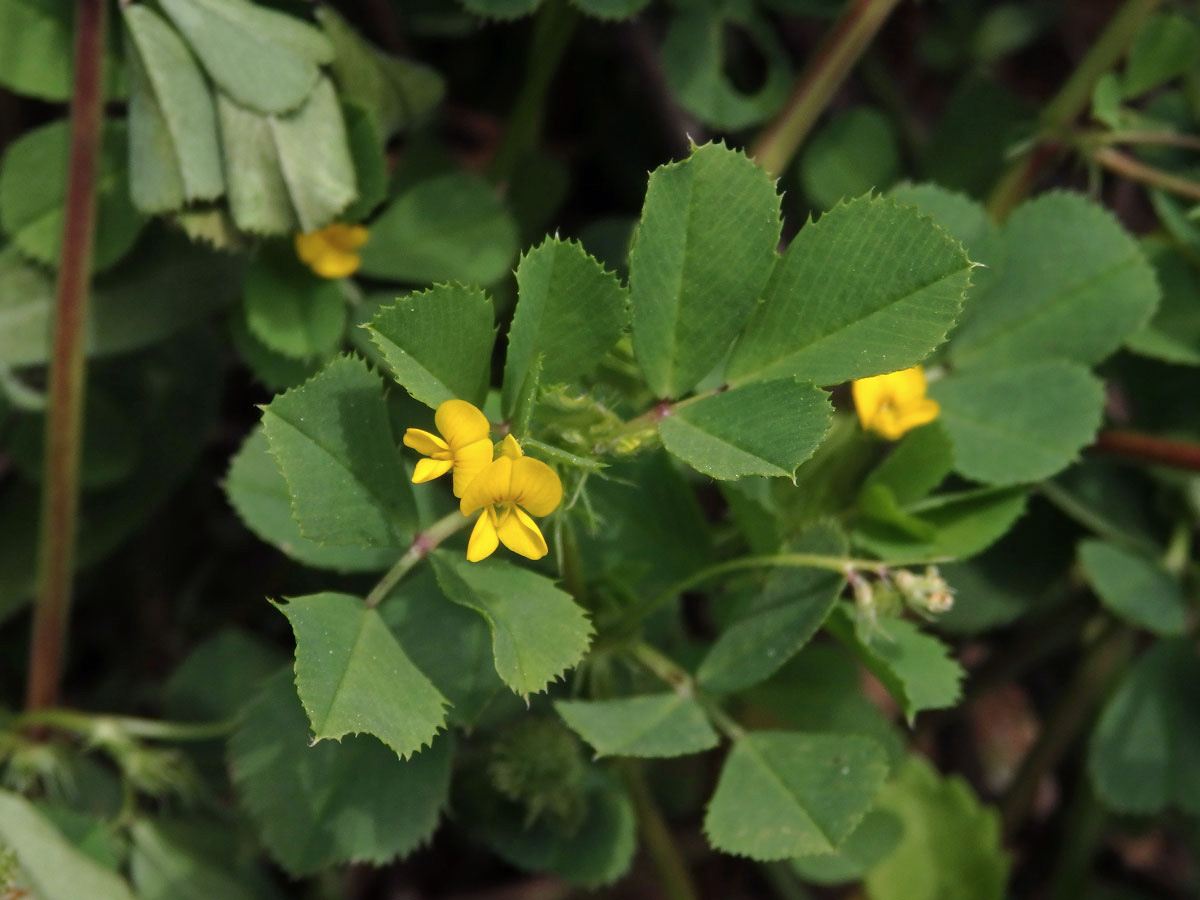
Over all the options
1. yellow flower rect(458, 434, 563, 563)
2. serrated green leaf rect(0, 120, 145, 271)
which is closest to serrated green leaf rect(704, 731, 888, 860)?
yellow flower rect(458, 434, 563, 563)

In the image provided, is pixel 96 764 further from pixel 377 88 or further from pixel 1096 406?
pixel 1096 406

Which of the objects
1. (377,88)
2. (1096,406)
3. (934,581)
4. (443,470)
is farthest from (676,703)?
(377,88)

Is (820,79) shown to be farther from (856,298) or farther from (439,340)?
(439,340)

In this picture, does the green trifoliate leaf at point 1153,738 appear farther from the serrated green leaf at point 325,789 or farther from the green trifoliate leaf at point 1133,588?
the serrated green leaf at point 325,789

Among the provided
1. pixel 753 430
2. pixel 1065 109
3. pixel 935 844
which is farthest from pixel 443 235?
pixel 935 844

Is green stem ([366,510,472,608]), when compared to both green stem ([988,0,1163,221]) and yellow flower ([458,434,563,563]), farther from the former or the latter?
green stem ([988,0,1163,221])
